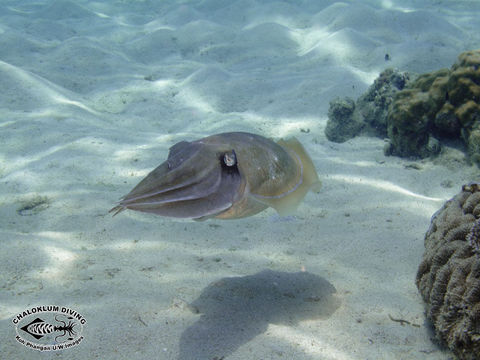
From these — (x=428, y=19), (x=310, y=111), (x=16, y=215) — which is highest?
(x=428, y=19)

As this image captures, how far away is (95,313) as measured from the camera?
2.79 m

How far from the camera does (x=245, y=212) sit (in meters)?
2.32

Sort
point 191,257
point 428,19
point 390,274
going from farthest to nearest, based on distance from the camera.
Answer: point 428,19 < point 191,257 < point 390,274

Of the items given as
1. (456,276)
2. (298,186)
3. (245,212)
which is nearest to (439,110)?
(456,276)

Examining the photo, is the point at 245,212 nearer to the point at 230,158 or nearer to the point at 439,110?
the point at 230,158

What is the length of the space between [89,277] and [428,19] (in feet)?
52.8

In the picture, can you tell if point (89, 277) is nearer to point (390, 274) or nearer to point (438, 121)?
point (390, 274)

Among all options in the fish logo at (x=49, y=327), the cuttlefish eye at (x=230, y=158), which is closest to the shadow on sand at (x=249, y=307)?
the fish logo at (x=49, y=327)

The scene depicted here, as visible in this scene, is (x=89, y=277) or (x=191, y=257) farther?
(x=191, y=257)

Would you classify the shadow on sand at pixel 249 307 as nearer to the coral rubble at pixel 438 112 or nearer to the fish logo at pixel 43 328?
the fish logo at pixel 43 328

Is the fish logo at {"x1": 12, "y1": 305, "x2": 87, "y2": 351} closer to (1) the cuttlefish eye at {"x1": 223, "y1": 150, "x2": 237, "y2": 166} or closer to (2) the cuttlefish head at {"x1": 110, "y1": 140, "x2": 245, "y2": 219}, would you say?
(2) the cuttlefish head at {"x1": 110, "y1": 140, "x2": 245, "y2": 219}

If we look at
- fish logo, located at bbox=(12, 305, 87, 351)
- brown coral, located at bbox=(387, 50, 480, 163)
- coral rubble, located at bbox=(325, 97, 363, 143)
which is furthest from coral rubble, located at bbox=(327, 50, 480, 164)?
fish logo, located at bbox=(12, 305, 87, 351)

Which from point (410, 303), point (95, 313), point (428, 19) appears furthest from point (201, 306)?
point (428, 19)

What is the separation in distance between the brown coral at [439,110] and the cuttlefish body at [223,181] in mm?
4836
